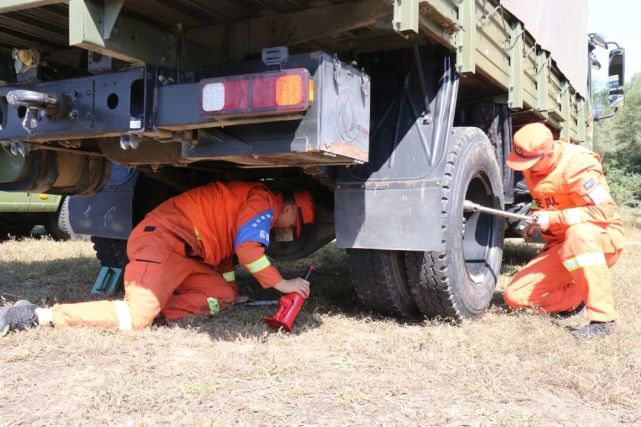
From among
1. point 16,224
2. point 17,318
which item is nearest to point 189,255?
point 17,318

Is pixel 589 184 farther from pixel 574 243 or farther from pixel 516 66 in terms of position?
pixel 516 66

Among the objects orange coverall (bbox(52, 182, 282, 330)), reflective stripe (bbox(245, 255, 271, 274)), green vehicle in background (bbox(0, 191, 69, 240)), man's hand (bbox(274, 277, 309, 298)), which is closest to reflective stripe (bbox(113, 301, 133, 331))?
orange coverall (bbox(52, 182, 282, 330))

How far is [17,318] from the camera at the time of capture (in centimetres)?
296

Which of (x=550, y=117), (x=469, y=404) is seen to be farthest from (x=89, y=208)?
(x=550, y=117)

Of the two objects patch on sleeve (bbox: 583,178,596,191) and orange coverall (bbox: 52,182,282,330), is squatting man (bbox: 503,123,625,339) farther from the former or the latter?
orange coverall (bbox: 52,182,282,330)

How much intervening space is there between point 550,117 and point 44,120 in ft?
12.7

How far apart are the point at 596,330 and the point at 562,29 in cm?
272

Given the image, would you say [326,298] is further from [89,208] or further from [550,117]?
[550,117]

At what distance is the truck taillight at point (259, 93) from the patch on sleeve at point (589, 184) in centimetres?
202

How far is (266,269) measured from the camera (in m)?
3.21

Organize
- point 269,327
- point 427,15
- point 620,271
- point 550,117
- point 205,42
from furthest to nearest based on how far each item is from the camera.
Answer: point 620,271 → point 550,117 → point 269,327 → point 205,42 → point 427,15

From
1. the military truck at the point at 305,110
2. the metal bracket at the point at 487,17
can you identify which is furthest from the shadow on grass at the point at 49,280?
the metal bracket at the point at 487,17

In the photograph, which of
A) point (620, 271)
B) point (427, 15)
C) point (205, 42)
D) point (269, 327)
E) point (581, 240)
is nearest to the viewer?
point (427, 15)

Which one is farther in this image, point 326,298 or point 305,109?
point 326,298
